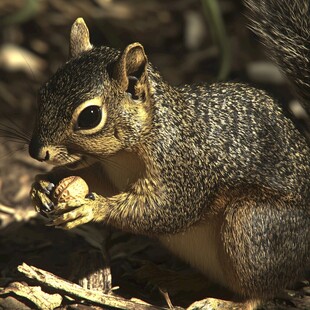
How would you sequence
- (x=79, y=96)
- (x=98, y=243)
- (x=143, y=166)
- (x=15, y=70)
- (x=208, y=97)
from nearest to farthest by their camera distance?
(x=79, y=96)
(x=143, y=166)
(x=208, y=97)
(x=98, y=243)
(x=15, y=70)

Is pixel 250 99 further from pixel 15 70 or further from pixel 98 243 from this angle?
pixel 15 70

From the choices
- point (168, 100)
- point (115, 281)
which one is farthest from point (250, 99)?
point (115, 281)

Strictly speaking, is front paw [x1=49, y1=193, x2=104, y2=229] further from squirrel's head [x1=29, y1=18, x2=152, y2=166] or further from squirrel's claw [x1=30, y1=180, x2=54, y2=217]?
squirrel's head [x1=29, y1=18, x2=152, y2=166]

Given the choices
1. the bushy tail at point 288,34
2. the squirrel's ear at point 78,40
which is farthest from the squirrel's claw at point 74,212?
the bushy tail at point 288,34

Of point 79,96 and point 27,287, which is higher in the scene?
point 79,96

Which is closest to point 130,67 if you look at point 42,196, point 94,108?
point 94,108

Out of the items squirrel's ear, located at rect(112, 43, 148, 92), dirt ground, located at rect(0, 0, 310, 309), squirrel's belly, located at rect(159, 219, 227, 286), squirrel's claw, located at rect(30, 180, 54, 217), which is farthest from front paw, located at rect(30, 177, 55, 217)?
squirrel's ear, located at rect(112, 43, 148, 92)
